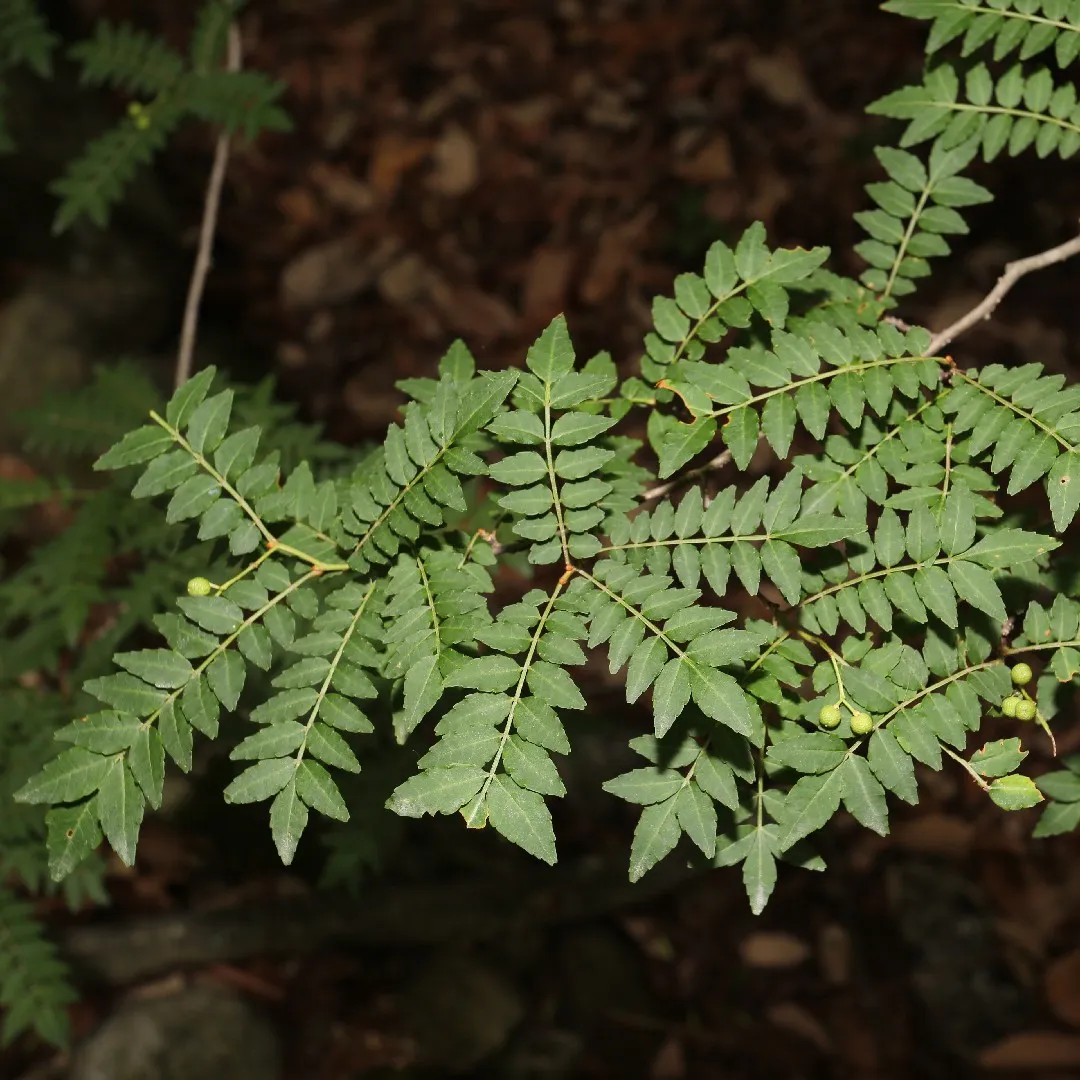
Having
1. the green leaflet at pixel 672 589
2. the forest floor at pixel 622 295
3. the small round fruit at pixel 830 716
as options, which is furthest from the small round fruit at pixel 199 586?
the forest floor at pixel 622 295

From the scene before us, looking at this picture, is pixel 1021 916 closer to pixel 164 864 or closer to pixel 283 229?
pixel 164 864

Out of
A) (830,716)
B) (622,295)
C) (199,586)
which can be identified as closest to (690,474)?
(830,716)

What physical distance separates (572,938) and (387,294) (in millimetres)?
2945

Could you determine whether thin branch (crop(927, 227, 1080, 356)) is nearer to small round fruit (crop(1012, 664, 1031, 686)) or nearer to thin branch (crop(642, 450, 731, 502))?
thin branch (crop(642, 450, 731, 502))

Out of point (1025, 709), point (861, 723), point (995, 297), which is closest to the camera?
point (861, 723)

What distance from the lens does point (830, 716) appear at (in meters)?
1.41

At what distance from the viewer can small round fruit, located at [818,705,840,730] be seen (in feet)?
4.60

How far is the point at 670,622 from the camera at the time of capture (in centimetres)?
141

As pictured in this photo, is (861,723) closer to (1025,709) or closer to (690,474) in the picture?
(1025,709)

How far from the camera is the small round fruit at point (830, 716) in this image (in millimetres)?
1403

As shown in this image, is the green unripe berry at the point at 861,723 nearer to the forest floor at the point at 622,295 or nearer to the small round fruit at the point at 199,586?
the small round fruit at the point at 199,586

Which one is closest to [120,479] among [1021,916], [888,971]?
[888,971]

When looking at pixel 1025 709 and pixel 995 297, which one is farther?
pixel 995 297

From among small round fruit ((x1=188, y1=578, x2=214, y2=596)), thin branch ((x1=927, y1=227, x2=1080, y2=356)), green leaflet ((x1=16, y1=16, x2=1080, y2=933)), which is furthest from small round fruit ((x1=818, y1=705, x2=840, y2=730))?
small round fruit ((x1=188, y1=578, x2=214, y2=596))
